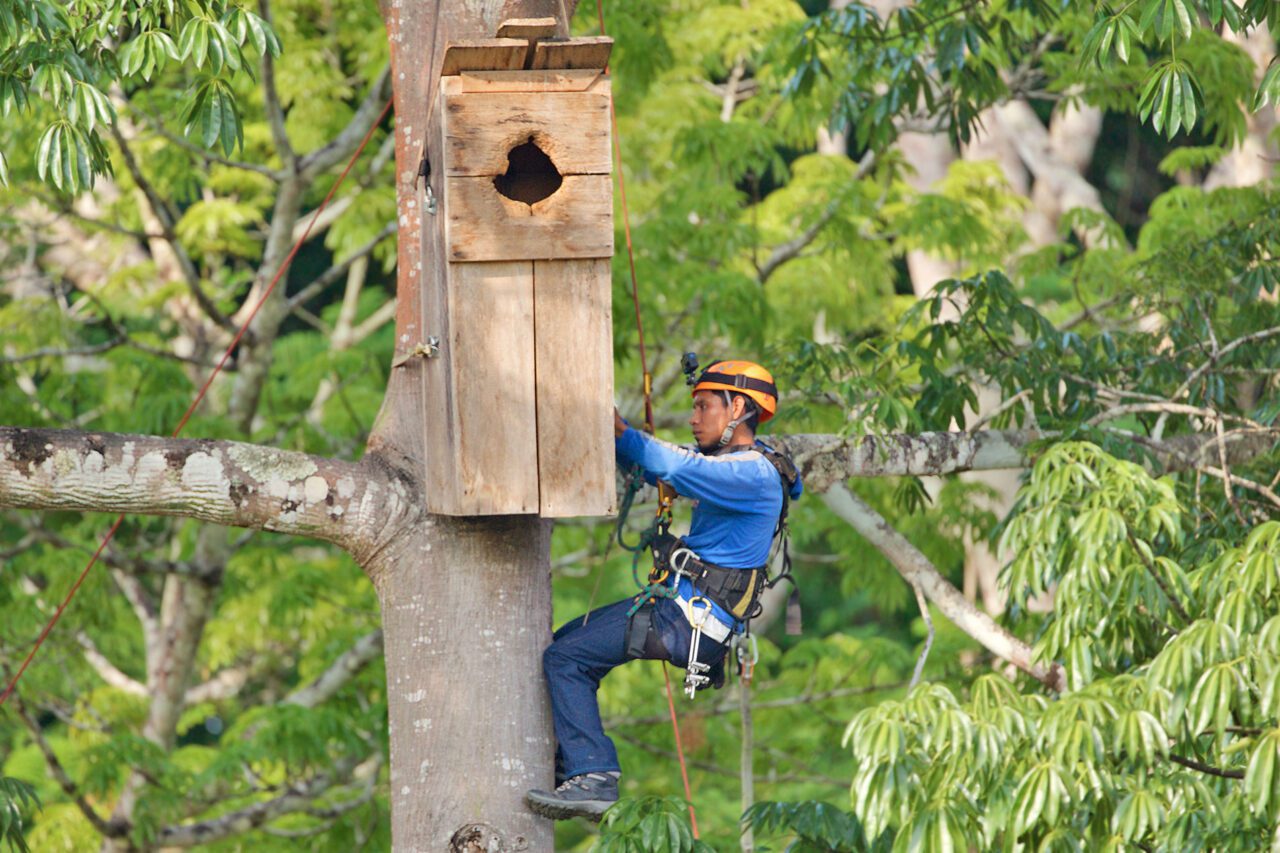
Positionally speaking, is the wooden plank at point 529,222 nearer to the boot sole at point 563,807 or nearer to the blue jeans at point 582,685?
the blue jeans at point 582,685

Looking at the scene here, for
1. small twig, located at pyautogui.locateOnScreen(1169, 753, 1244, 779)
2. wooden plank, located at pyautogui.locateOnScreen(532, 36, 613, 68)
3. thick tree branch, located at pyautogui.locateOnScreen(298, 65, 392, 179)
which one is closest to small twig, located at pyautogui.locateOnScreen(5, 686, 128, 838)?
thick tree branch, located at pyautogui.locateOnScreen(298, 65, 392, 179)

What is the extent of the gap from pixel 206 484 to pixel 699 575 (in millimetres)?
1305

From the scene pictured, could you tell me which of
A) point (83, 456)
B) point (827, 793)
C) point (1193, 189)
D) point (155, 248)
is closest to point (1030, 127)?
point (1193, 189)

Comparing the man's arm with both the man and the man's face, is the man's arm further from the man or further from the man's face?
the man's face

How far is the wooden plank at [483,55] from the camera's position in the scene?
139 inches

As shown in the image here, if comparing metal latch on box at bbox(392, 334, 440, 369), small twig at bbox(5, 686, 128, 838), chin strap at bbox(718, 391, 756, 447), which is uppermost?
metal latch on box at bbox(392, 334, 440, 369)

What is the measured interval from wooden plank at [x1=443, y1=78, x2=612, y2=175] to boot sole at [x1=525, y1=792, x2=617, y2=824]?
1516mm

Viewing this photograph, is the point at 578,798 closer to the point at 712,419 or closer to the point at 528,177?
the point at 712,419

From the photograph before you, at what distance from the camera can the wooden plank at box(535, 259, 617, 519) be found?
371 cm

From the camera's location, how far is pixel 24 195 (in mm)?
8727

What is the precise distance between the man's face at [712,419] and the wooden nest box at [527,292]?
507 millimetres

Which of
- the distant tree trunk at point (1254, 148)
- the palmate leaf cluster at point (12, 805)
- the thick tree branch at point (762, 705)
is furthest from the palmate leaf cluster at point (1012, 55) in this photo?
the palmate leaf cluster at point (12, 805)

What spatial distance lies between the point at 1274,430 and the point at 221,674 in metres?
8.65

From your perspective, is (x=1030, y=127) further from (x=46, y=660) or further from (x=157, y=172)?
(x=46, y=660)
